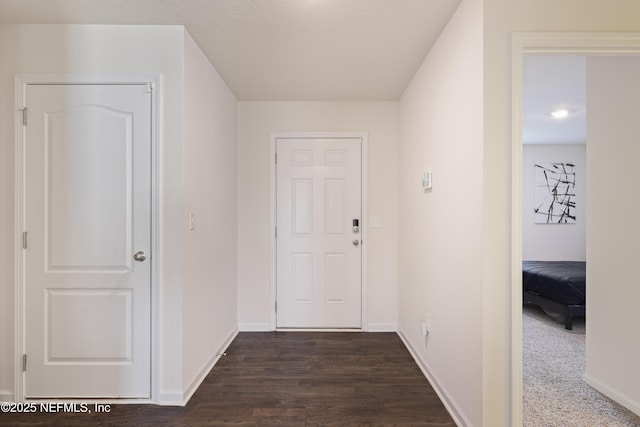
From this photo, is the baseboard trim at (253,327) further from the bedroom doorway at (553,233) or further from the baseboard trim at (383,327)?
the bedroom doorway at (553,233)

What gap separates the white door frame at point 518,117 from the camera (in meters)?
1.59

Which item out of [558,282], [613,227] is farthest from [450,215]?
[558,282]

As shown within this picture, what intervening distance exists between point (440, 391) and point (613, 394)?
1.14 metres

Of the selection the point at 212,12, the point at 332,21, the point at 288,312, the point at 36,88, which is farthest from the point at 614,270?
the point at 36,88

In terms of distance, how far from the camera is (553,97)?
11.6 feet

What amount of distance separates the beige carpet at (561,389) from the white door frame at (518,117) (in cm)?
64

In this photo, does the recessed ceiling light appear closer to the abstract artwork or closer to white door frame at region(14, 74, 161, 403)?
the abstract artwork

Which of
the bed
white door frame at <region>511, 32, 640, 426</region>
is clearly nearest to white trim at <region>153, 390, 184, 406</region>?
white door frame at <region>511, 32, 640, 426</region>

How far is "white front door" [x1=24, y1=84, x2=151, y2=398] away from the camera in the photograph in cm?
209

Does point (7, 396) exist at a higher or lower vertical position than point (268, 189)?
lower

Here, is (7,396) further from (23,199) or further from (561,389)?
(561,389)

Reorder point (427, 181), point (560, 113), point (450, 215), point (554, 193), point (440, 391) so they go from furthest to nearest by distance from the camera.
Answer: point (554, 193) → point (560, 113) → point (427, 181) → point (440, 391) → point (450, 215)

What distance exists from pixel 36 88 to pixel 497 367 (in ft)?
10.6

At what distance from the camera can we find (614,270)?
7.02 feet
